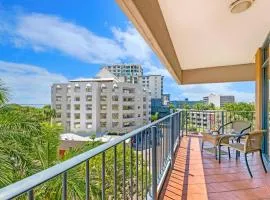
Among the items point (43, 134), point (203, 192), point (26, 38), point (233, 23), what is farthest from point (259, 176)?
point (26, 38)

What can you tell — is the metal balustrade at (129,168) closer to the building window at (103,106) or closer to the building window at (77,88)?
the building window at (77,88)

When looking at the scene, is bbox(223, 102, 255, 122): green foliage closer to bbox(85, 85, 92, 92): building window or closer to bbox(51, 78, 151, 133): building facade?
bbox(51, 78, 151, 133): building facade

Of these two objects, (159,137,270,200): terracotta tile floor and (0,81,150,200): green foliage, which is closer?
(159,137,270,200): terracotta tile floor

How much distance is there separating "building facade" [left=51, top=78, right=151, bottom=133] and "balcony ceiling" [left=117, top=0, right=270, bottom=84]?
39634mm

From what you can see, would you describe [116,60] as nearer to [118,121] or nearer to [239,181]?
[118,121]

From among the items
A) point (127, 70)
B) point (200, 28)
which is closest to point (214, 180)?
point (200, 28)

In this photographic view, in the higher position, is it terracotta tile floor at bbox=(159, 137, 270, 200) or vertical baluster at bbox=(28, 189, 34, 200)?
vertical baluster at bbox=(28, 189, 34, 200)

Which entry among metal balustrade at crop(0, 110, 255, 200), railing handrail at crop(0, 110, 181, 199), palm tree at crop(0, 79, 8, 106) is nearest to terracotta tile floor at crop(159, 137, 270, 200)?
metal balustrade at crop(0, 110, 255, 200)

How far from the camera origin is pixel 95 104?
4631cm

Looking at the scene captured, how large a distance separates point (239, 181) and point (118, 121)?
45372mm

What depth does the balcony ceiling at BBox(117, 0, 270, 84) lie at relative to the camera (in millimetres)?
2660

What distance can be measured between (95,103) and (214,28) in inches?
1701

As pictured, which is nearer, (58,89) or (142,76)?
(58,89)

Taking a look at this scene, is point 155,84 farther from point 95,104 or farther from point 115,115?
point 95,104
